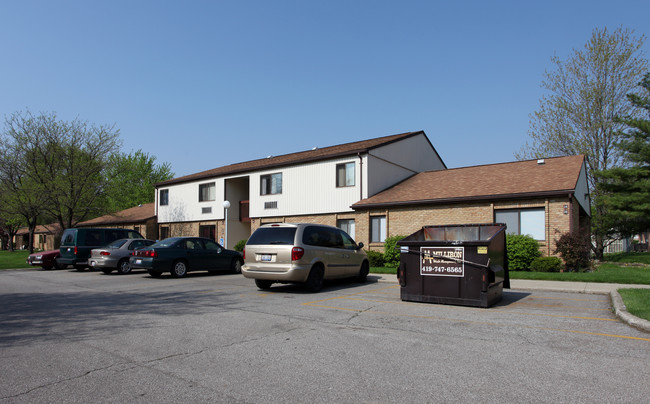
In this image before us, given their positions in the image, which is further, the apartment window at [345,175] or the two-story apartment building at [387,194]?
the apartment window at [345,175]

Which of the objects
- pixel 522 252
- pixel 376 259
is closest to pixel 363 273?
pixel 376 259

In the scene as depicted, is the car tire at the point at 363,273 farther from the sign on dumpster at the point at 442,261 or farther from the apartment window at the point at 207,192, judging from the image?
the apartment window at the point at 207,192

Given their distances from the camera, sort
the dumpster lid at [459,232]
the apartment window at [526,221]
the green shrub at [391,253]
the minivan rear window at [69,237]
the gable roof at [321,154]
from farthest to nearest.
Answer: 1. the gable roof at [321,154]
2. the minivan rear window at [69,237]
3. the green shrub at [391,253]
4. the apartment window at [526,221]
5. the dumpster lid at [459,232]

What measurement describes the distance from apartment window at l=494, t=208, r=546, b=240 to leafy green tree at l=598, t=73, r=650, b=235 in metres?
8.88

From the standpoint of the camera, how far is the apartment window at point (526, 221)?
60.3ft

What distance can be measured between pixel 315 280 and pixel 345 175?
13.7 m

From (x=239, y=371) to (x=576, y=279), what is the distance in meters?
12.5

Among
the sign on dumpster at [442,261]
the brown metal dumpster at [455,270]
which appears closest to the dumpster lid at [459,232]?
the brown metal dumpster at [455,270]

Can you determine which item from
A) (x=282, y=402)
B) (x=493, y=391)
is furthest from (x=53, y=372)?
(x=493, y=391)

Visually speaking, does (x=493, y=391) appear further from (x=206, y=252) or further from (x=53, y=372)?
(x=206, y=252)

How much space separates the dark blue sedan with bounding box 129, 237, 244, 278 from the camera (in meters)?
16.1

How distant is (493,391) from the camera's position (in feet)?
13.7

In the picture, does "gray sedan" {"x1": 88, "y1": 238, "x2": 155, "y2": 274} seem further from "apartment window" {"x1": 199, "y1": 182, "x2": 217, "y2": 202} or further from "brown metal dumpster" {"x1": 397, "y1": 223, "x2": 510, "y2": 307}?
"apartment window" {"x1": 199, "y1": 182, "x2": 217, "y2": 202}

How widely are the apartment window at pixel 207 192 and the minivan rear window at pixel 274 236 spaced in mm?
21592
